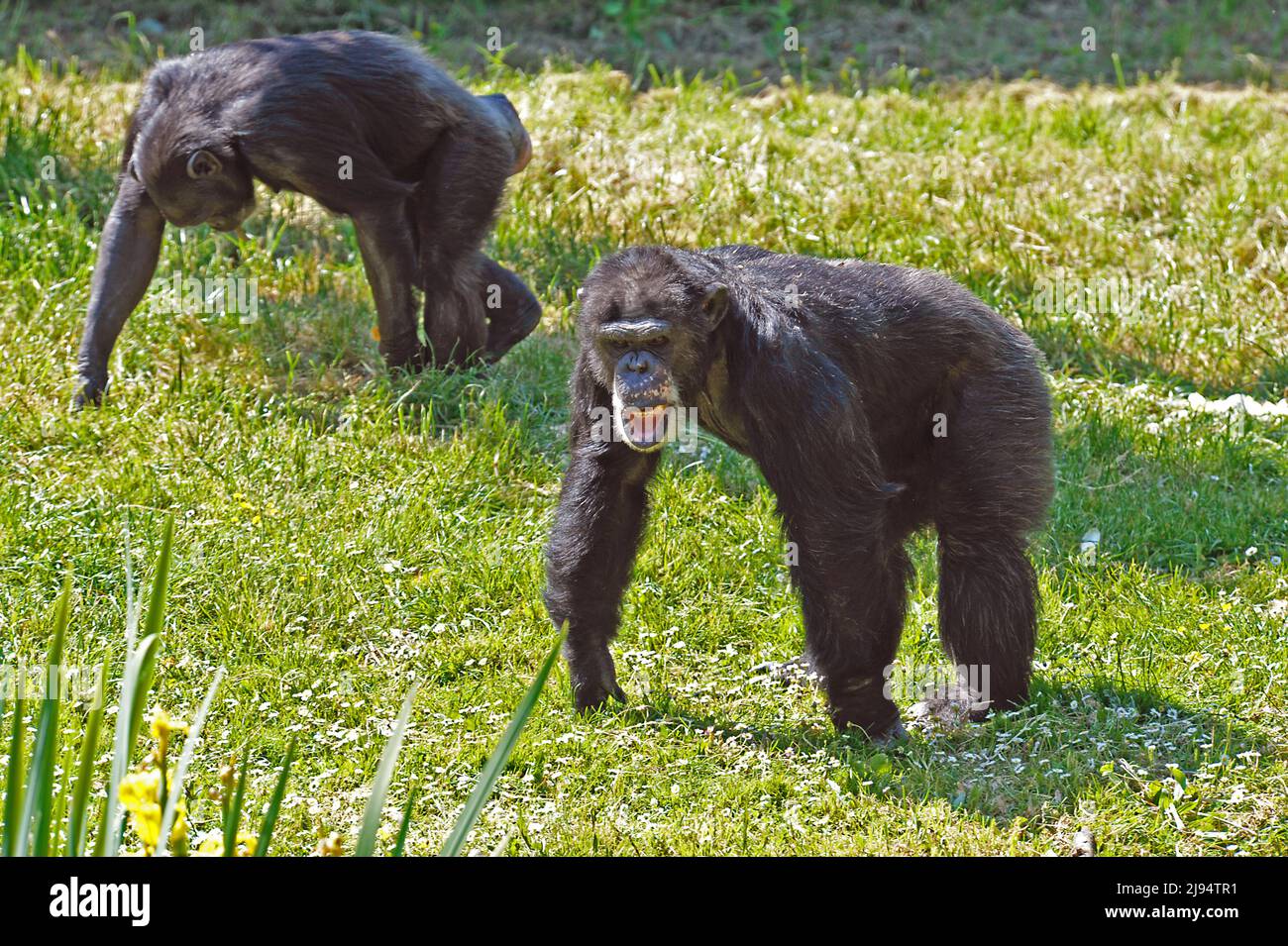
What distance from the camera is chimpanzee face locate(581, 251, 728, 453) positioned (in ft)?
13.5

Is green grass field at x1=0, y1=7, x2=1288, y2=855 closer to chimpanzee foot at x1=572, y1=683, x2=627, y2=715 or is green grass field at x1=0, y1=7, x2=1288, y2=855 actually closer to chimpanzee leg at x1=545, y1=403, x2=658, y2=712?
chimpanzee foot at x1=572, y1=683, x2=627, y2=715

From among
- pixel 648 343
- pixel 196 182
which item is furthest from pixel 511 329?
pixel 648 343

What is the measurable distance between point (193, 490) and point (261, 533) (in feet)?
1.55

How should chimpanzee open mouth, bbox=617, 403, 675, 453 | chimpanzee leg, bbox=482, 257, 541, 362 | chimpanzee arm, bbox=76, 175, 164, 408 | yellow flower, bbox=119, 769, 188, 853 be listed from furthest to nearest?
chimpanzee leg, bbox=482, 257, 541, 362 < chimpanzee arm, bbox=76, 175, 164, 408 < chimpanzee open mouth, bbox=617, 403, 675, 453 < yellow flower, bbox=119, 769, 188, 853

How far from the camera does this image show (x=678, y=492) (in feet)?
19.8

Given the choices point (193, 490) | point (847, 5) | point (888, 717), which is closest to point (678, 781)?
point (888, 717)

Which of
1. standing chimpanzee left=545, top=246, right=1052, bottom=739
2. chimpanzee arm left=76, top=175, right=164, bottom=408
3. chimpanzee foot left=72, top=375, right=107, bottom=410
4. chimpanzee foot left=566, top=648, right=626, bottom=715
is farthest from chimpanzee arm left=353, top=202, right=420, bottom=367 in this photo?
chimpanzee foot left=566, top=648, right=626, bottom=715

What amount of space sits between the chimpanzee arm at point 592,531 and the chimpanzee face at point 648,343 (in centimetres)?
12

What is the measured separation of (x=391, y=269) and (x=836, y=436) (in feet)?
10.2

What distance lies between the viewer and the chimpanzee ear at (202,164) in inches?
248

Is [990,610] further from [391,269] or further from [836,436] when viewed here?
[391,269]

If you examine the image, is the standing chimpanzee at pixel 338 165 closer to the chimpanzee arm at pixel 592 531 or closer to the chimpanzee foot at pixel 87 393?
the chimpanzee foot at pixel 87 393

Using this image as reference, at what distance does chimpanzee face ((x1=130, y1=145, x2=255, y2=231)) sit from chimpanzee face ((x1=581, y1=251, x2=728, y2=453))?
270 cm

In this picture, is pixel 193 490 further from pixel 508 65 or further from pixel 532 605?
pixel 508 65
